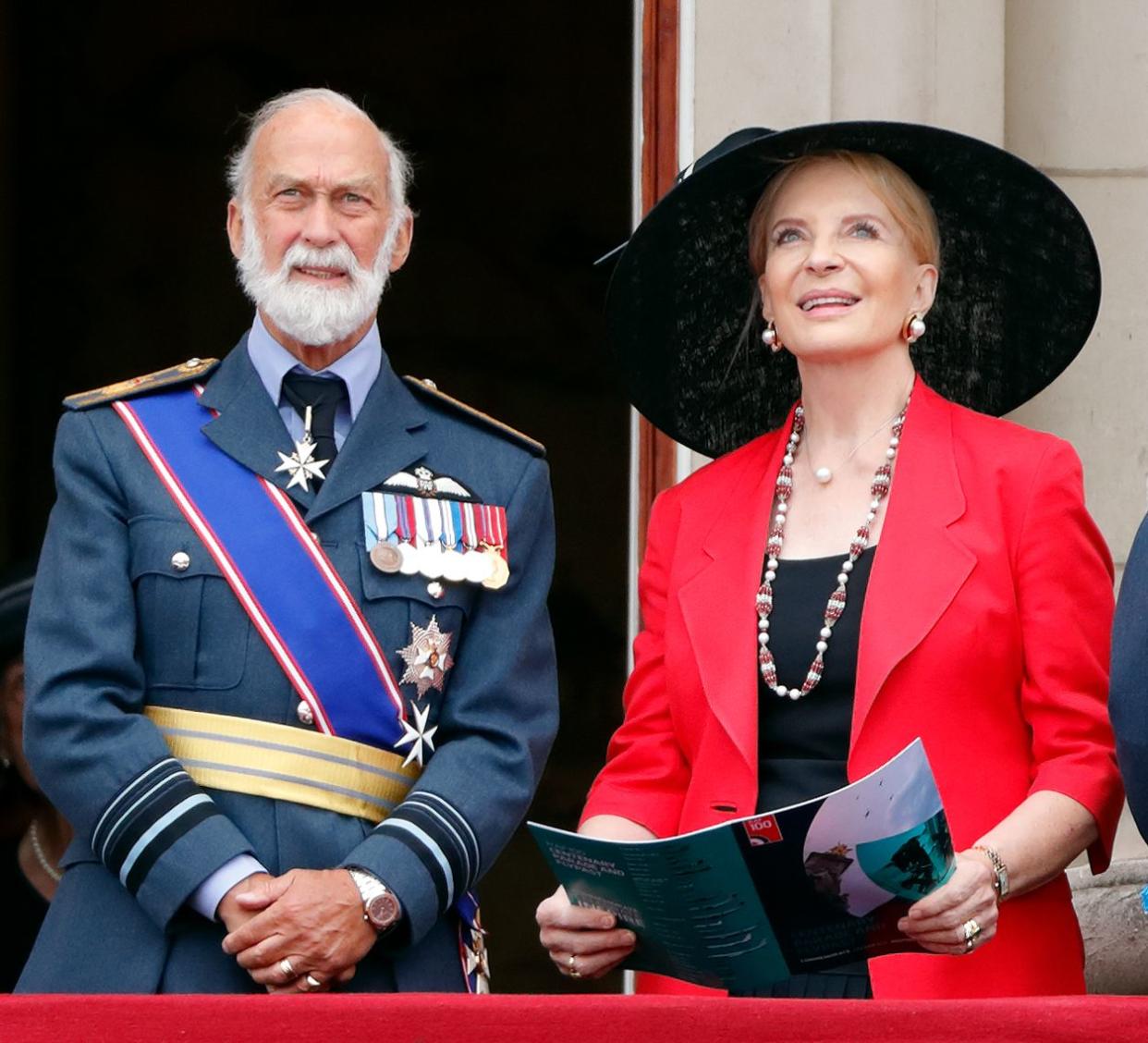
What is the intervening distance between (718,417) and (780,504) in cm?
41

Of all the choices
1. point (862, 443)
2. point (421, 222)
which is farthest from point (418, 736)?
point (421, 222)

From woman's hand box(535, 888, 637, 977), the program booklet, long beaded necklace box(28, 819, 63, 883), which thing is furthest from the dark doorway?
the program booklet

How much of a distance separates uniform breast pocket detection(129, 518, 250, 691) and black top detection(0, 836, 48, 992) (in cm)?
168

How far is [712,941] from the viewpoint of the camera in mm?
2904

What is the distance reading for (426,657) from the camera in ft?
11.0

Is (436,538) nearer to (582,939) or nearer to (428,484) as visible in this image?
(428,484)

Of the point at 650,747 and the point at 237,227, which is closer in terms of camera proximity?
the point at 650,747

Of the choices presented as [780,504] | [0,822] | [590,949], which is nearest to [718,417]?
[780,504]

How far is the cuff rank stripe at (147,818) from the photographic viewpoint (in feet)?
10.2

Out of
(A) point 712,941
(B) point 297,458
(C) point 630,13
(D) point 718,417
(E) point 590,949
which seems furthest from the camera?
(C) point 630,13

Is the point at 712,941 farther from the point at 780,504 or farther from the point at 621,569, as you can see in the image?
the point at 621,569

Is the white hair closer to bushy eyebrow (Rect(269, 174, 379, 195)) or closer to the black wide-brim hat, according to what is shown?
bushy eyebrow (Rect(269, 174, 379, 195))

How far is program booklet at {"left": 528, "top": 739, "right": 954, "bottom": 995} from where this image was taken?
2.70m

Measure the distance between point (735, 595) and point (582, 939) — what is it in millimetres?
551
